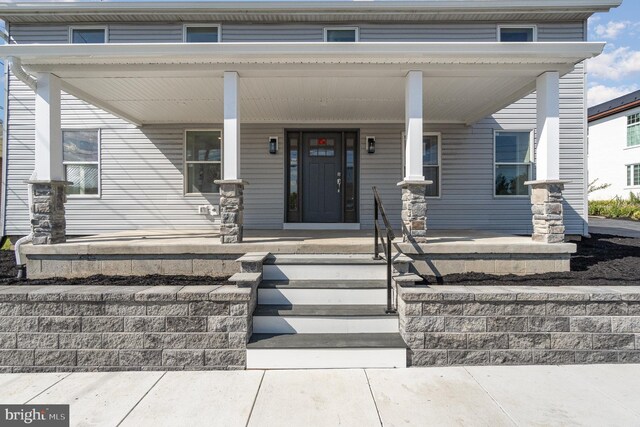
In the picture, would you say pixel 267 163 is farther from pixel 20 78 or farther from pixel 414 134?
pixel 20 78

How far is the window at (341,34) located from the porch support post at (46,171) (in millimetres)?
4765

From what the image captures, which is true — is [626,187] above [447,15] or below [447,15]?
below

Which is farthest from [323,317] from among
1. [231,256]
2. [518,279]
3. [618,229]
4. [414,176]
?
[618,229]

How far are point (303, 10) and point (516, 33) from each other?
4.25 metres

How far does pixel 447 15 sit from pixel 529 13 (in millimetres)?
1515

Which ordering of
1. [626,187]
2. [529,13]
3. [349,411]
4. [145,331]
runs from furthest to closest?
[626,187]
[529,13]
[145,331]
[349,411]

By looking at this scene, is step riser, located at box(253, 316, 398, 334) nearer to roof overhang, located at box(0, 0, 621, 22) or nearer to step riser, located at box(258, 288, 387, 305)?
step riser, located at box(258, 288, 387, 305)

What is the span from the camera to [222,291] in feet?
9.96

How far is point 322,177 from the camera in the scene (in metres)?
7.31

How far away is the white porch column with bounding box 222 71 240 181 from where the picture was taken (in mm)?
4574

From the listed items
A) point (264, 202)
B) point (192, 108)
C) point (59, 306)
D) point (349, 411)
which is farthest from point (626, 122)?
point (59, 306)

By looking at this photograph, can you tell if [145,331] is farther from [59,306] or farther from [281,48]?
[281,48]

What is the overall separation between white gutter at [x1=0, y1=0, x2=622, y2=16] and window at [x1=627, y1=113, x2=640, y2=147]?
46.1 feet

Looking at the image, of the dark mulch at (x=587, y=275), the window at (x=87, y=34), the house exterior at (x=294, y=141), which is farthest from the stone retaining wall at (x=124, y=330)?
the window at (x=87, y=34)
